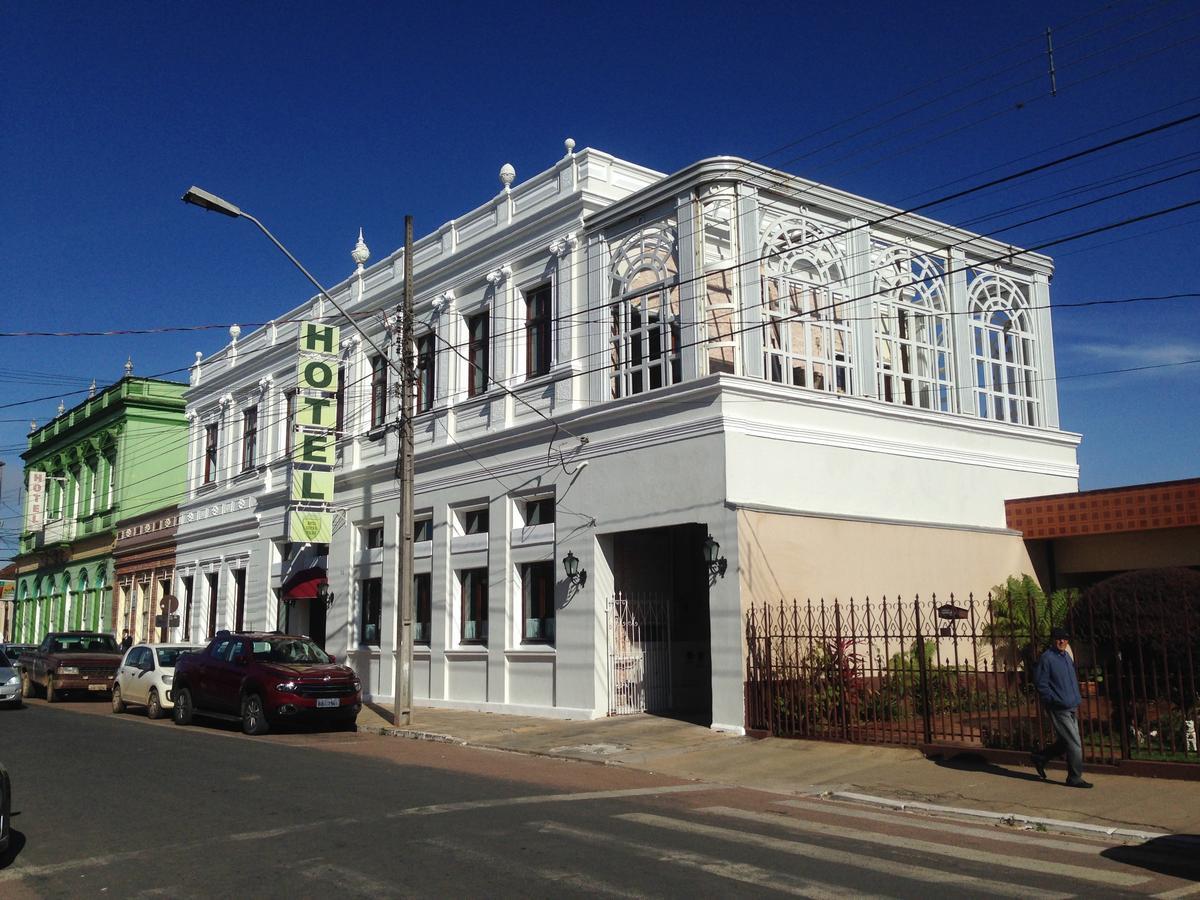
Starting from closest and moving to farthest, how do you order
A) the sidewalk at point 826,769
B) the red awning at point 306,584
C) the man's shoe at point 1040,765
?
the sidewalk at point 826,769 < the man's shoe at point 1040,765 < the red awning at point 306,584

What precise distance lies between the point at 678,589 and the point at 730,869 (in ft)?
42.4

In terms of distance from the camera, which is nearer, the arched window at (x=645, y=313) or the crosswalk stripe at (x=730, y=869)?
the crosswalk stripe at (x=730, y=869)

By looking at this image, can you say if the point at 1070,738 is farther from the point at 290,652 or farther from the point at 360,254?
the point at 360,254

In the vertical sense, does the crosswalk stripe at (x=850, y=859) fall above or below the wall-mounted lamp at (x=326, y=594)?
below

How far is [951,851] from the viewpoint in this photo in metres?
8.73

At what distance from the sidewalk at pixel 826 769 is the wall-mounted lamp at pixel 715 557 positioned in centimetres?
244

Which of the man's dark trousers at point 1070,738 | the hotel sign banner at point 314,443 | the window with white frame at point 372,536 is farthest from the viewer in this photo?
the hotel sign banner at point 314,443

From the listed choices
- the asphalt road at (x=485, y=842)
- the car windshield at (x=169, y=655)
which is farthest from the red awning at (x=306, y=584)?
the asphalt road at (x=485, y=842)

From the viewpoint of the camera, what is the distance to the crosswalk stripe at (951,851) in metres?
7.87

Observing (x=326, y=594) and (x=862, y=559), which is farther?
(x=326, y=594)

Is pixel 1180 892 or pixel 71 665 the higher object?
pixel 71 665

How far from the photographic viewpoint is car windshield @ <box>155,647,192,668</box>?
2245 cm

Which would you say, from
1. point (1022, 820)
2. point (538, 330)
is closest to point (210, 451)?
point (538, 330)

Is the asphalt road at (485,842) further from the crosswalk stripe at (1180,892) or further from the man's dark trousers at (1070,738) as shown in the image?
the man's dark trousers at (1070,738)
